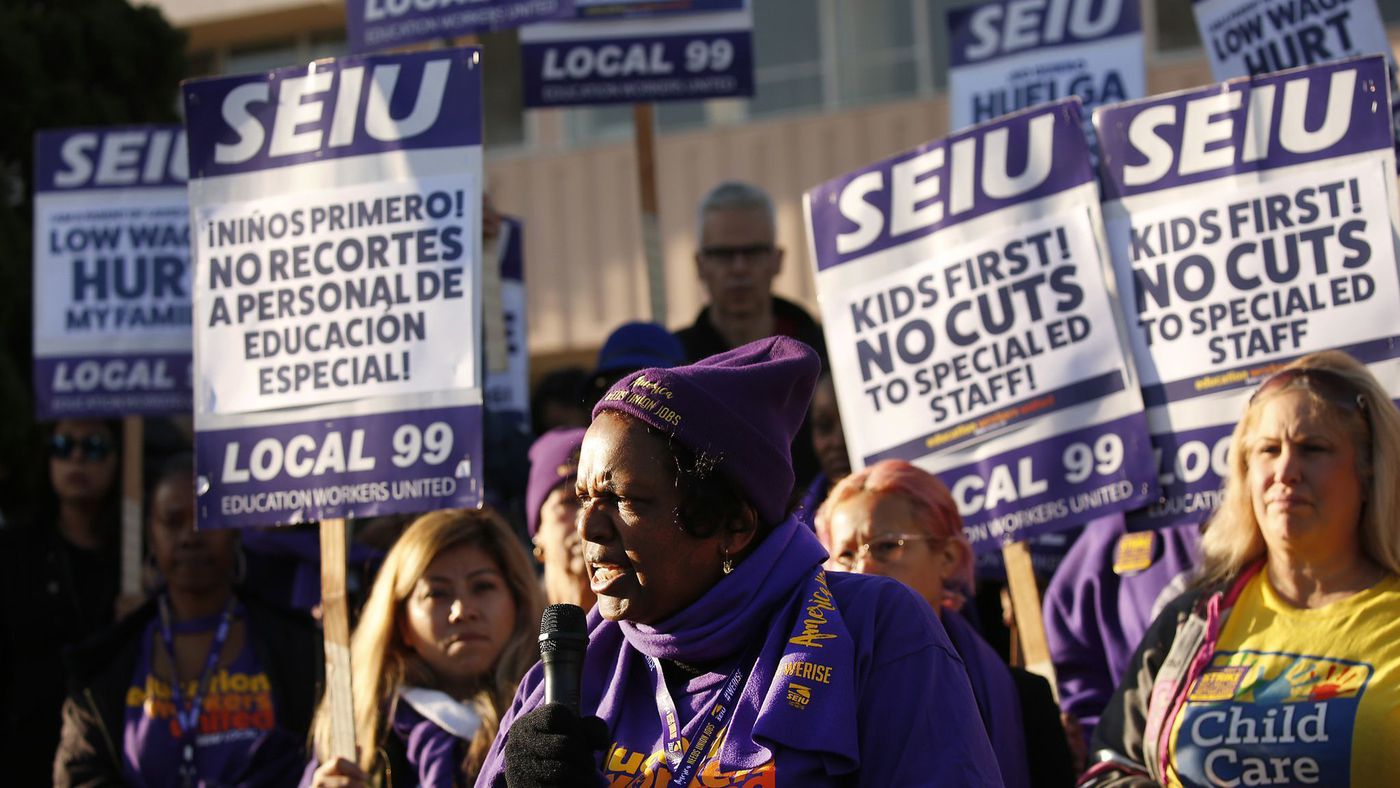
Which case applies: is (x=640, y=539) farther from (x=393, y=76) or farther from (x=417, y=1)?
(x=417, y=1)

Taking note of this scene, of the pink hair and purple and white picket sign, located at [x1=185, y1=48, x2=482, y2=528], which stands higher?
purple and white picket sign, located at [x1=185, y1=48, x2=482, y2=528]

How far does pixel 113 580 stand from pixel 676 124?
9688 millimetres

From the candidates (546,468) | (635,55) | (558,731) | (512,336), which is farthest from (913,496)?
(512,336)

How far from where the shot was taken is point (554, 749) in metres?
2.57

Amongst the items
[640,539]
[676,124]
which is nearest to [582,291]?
[676,124]

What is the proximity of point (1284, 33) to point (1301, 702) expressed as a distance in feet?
12.1

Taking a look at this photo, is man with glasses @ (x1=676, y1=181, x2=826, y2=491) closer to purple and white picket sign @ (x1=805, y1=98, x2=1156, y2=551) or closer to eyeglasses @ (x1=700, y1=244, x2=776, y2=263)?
A: eyeglasses @ (x1=700, y1=244, x2=776, y2=263)

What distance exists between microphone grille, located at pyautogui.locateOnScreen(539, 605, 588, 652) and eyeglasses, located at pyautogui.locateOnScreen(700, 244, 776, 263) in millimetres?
3914

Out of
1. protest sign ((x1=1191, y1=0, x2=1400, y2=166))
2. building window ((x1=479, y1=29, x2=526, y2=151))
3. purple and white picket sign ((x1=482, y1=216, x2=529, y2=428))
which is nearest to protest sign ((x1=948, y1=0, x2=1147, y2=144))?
protest sign ((x1=1191, y1=0, x2=1400, y2=166))

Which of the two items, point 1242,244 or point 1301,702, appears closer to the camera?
point 1301,702

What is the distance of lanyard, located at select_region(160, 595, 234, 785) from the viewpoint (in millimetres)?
5461

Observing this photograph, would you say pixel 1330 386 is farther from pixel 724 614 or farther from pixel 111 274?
pixel 111 274

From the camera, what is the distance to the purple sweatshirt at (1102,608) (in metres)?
4.96

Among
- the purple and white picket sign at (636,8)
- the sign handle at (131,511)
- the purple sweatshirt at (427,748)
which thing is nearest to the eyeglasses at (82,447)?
the sign handle at (131,511)
